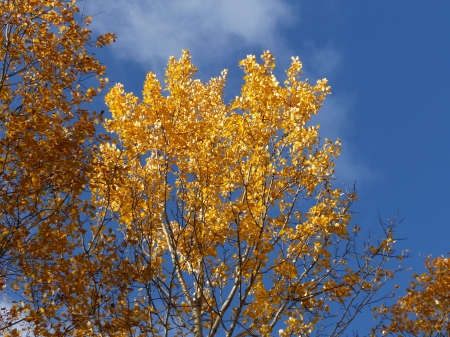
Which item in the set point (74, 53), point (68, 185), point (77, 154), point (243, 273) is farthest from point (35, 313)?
point (74, 53)

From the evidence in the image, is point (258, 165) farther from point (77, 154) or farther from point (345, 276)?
point (77, 154)

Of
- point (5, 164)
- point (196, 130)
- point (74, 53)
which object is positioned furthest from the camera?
point (196, 130)

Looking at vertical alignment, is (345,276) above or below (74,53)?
below

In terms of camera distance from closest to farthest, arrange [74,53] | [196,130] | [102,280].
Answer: [102,280] < [74,53] < [196,130]

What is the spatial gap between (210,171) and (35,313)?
303 cm

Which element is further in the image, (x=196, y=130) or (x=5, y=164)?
(x=196, y=130)

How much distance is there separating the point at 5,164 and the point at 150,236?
6.96 feet

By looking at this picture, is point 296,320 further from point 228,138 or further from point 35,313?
point 35,313

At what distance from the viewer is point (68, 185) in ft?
18.8

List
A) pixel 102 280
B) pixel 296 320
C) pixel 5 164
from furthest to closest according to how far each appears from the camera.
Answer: pixel 296 320 → pixel 102 280 → pixel 5 164

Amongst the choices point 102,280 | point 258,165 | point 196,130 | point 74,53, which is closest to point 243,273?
point 258,165

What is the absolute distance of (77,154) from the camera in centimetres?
570

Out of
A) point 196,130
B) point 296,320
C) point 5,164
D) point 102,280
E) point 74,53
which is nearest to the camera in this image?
point 5,164

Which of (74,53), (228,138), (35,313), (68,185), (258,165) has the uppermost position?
(74,53)
